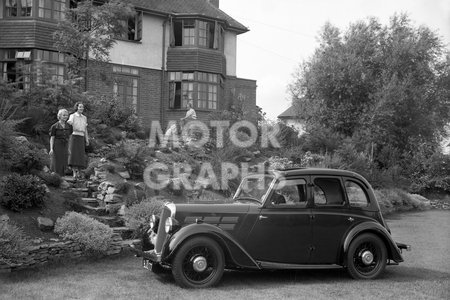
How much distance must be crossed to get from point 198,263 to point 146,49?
20.3m

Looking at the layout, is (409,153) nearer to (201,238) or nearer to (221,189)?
→ (221,189)

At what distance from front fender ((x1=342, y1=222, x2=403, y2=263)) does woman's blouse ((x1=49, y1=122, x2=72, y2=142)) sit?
7.27m

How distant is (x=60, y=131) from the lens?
1272 centimetres

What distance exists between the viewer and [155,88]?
88.6ft

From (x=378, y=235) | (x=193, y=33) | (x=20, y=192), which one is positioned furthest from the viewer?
(x=193, y=33)

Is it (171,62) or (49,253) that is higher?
(171,62)

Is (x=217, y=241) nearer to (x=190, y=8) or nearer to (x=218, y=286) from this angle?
(x=218, y=286)

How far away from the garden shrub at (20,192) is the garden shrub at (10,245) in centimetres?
154

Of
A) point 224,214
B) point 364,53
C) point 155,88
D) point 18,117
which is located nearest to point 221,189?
point 18,117

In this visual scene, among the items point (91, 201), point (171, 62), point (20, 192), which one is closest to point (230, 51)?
point (171, 62)

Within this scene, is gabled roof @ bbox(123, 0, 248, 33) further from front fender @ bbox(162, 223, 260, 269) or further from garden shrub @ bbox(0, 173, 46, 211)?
front fender @ bbox(162, 223, 260, 269)

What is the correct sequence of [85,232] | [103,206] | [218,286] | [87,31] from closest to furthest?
1. [218,286]
2. [85,232]
3. [103,206]
4. [87,31]

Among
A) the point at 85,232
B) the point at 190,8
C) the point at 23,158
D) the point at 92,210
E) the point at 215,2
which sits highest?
the point at 215,2

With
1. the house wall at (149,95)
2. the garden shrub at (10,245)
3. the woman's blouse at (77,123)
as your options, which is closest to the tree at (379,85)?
the house wall at (149,95)
